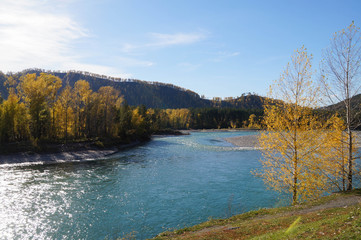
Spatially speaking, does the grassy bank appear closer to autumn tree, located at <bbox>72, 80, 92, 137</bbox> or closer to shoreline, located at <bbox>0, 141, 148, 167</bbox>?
shoreline, located at <bbox>0, 141, 148, 167</bbox>

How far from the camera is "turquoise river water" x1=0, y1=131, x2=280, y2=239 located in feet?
61.1

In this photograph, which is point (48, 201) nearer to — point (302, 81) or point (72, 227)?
point (72, 227)

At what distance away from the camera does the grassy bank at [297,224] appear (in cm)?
943

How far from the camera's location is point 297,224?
11945mm

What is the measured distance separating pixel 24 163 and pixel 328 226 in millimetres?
53908

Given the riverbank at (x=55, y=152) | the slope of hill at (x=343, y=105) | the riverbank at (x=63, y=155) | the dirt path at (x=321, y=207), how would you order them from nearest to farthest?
the dirt path at (x=321, y=207) < the slope of hill at (x=343, y=105) < the riverbank at (x=63, y=155) < the riverbank at (x=55, y=152)

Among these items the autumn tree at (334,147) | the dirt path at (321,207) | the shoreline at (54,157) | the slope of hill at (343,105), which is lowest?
the shoreline at (54,157)

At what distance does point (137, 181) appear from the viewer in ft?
108

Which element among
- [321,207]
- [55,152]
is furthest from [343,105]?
[55,152]

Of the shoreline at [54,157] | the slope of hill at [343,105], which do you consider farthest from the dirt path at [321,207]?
the shoreline at [54,157]

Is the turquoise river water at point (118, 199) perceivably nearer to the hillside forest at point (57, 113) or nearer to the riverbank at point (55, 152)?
the riverbank at point (55, 152)

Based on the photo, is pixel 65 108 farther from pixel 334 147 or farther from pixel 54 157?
pixel 334 147

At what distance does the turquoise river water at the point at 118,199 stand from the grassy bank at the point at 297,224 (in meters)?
4.22

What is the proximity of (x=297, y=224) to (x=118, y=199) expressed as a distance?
752 inches
